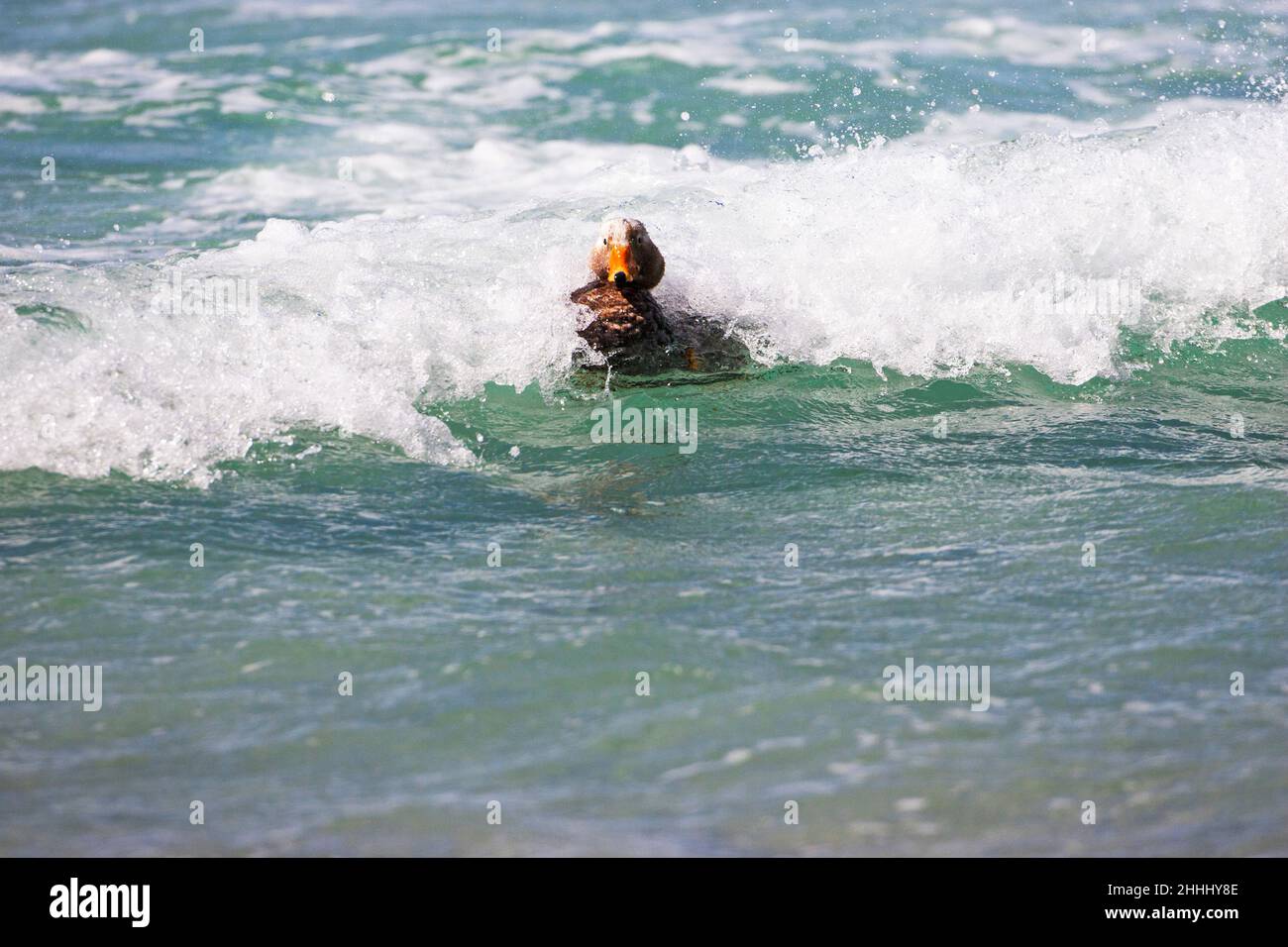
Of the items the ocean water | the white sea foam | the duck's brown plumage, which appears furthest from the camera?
the duck's brown plumage

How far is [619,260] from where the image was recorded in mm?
6242

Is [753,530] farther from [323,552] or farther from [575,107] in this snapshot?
[575,107]

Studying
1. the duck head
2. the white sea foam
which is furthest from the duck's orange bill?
the white sea foam

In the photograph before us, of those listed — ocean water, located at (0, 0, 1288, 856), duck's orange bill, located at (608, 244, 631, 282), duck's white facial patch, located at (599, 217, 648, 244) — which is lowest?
ocean water, located at (0, 0, 1288, 856)

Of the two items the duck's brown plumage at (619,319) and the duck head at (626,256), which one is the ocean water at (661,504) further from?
the duck head at (626,256)

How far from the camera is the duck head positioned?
6.24m

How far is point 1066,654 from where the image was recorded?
3.93 metres

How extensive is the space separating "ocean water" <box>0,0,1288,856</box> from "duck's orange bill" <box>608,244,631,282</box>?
35 centimetres

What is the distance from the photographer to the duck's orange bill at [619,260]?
6238 millimetres

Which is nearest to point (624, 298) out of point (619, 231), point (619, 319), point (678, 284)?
point (619, 319)

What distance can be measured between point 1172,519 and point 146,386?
14.0 ft

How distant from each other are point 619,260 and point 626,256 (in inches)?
1.5

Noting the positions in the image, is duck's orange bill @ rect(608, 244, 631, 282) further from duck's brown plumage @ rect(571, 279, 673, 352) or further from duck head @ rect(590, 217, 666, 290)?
duck's brown plumage @ rect(571, 279, 673, 352)

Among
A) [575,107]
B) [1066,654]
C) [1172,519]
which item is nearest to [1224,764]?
[1066,654]
